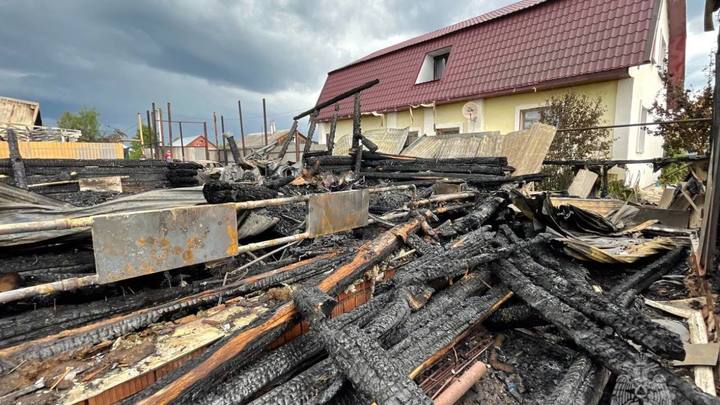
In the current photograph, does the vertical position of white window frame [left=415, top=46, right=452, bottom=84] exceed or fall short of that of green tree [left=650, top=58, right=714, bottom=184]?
it exceeds it

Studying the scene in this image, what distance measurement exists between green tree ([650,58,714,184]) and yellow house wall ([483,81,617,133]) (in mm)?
1799

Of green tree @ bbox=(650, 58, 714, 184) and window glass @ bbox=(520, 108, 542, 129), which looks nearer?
green tree @ bbox=(650, 58, 714, 184)

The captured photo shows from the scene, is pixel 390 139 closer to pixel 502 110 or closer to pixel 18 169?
pixel 502 110

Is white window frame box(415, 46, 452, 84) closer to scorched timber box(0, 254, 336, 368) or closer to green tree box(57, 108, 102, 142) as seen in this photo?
scorched timber box(0, 254, 336, 368)

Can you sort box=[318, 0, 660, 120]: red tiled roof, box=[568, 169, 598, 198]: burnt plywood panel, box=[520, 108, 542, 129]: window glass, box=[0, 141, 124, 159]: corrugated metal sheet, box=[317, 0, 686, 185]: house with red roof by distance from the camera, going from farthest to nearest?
box=[0, 141, 124, 159]: corrugated metal sheet < box=[520, 108, 542, 129]: window glass < box=[317, 0, 686, 185]: house with red roof < box=[318, 0, 660, 120]: red tiled roof < box=[568, 169, 598, 198]: burnt plywood panel

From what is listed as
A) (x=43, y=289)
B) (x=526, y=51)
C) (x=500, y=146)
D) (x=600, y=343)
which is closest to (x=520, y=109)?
(x=526, y=51)

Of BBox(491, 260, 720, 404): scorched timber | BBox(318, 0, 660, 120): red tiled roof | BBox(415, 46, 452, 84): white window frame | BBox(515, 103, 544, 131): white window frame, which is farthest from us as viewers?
BBox(415, 46, 452, 84): white window frame

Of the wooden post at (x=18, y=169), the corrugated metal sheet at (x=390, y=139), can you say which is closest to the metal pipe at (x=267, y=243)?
the wooden post at (x=18, y=169)

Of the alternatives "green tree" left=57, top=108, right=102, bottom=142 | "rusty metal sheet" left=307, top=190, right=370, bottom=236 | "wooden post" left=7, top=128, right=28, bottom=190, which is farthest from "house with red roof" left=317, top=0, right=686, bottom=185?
"green tree" left=57, top=108, right=102, bottom=142

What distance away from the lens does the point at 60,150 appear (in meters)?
14.6

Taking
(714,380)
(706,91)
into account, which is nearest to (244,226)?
(714,380)

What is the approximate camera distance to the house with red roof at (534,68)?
27.0 feet

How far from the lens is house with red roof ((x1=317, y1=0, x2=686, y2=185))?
324 inches

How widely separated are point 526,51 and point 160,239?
11174 millimetres
